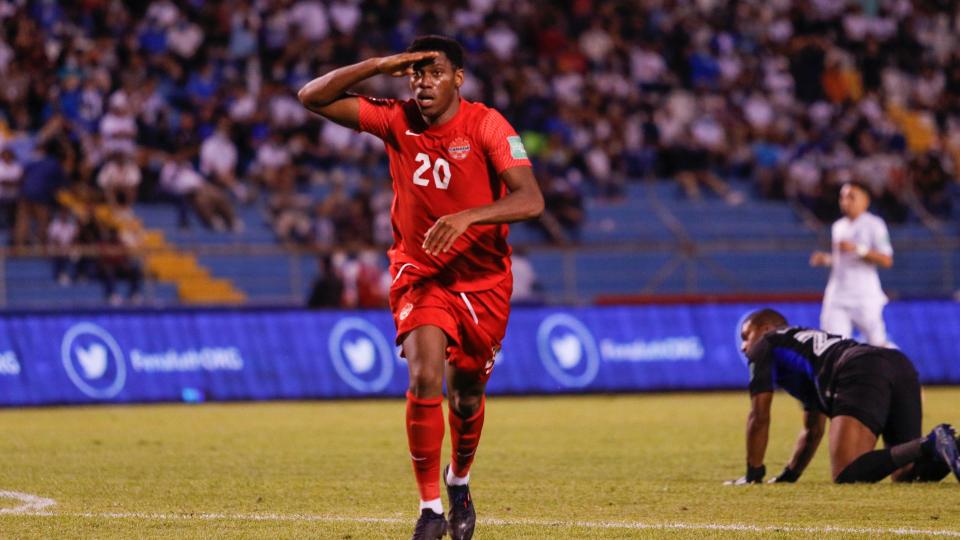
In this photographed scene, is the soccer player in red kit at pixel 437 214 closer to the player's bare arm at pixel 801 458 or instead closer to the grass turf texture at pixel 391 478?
the grass turf texture at pixel 391 478

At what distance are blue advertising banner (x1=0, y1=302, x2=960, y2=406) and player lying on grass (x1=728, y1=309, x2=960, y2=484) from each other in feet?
29.6

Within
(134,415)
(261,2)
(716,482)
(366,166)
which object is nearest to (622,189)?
(366,166)

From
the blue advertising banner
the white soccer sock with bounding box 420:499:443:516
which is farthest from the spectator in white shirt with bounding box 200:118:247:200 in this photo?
the white soccer sock with bounding box 420:499:443:516

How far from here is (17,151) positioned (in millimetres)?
21609

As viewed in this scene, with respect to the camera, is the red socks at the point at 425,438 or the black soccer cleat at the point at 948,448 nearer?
the red socks at the point at 425,438

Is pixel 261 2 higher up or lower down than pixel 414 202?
higher up

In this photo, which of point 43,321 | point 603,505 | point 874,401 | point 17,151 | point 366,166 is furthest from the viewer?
point 366,166

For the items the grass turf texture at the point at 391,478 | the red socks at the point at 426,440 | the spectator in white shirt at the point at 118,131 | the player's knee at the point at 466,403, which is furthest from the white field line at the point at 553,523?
the spectator in white shirt at the point at 118,131

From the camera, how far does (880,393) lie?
32.0 feet

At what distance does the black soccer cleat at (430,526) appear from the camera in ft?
23.0

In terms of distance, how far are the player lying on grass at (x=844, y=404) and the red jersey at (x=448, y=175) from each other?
2.89 metres

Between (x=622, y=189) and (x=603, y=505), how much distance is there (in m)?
18.2

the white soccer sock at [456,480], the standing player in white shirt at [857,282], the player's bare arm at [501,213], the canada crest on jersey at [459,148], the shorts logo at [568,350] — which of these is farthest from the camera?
the shorts logo at [568,350]

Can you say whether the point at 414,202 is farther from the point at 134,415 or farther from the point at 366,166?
the point at 366,166
